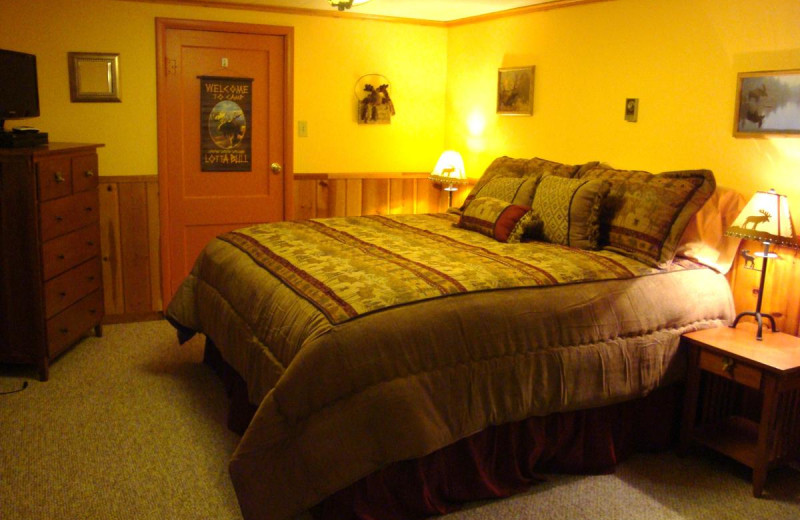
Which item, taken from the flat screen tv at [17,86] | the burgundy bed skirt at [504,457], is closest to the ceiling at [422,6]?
the flat screen tv at [17,86]

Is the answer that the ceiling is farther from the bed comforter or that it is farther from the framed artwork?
the bed comforter

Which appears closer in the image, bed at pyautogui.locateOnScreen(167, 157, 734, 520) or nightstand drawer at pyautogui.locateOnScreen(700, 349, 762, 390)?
bed at pyautogui.locateOnScreen(167, 157, 734, 520)

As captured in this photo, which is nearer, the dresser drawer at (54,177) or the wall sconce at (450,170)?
the dresser drawer at (54,177)

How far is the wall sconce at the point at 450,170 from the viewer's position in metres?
5.01

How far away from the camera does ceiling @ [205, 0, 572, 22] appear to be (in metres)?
4.44

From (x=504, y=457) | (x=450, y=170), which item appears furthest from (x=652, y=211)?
(x=450, y=170)

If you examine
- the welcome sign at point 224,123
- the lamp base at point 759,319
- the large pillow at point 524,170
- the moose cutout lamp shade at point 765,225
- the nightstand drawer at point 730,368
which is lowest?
the nightstand drawer at point 730,368

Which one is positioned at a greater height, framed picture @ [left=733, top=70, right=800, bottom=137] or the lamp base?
framed picture @ [left=733, top=70, right=800, bottom=137]

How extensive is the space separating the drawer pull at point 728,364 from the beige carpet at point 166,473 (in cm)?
45

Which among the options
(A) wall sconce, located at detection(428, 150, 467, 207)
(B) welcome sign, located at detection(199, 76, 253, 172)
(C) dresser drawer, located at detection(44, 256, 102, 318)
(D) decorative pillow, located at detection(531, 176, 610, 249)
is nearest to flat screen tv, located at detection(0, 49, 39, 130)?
(C) dresser drawer, located at detection(44, 256, 102, 318)

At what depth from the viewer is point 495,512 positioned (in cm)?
251

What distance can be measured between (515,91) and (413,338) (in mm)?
2762

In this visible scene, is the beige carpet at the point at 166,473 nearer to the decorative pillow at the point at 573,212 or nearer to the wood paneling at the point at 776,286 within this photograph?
the wood paneling at the point at 776,286

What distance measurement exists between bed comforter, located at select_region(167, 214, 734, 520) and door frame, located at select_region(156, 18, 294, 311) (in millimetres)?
1510
